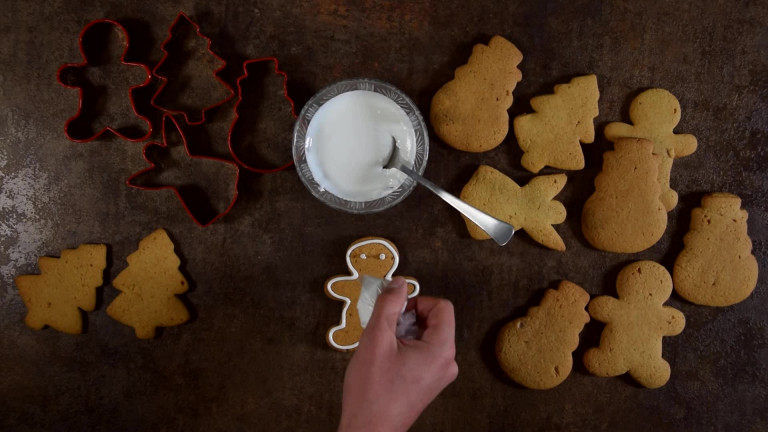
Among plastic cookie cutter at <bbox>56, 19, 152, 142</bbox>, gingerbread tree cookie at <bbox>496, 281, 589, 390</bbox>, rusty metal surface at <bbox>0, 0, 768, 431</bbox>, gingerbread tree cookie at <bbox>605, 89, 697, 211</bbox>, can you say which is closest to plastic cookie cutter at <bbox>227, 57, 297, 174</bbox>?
rusty metal surface at <bbox>0, 0, 768, 431</bbox>

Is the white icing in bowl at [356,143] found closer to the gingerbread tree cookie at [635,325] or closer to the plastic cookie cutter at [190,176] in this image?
the plastic cookie cutter at [190,176]

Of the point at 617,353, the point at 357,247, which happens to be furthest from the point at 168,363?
the point at 617,353

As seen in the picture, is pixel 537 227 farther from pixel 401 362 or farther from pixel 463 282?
pixel 401 362

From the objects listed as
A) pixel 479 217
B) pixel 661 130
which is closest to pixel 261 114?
pixel 479 217

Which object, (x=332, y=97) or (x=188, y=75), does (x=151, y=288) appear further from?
(x=332, y=97)

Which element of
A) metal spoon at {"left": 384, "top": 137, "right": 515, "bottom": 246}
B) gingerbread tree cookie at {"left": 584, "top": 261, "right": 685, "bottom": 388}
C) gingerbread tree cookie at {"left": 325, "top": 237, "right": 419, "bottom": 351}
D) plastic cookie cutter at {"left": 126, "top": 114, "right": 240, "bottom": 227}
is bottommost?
gingerbread tree cookie at {"left": 584, "top": 261, "right": 685, "bottom": 388}

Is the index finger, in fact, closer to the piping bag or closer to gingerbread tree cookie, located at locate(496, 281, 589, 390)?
the piping bag
